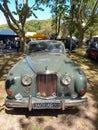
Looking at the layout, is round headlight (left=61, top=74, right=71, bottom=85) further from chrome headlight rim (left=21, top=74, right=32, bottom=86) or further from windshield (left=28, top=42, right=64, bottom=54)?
windshield (left=28, top=42, right=64, bottom=54)

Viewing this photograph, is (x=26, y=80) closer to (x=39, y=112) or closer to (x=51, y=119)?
(x=39, y=112)

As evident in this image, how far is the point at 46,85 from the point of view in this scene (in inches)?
224

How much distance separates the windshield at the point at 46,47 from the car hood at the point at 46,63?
18.1 inches

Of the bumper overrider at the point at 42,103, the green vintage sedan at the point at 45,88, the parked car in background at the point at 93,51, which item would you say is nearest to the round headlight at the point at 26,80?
the green vintage sedan at the point at 45,88

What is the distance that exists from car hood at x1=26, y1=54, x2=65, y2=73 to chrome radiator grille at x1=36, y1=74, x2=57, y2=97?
0.62 feet

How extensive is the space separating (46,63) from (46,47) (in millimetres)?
1863

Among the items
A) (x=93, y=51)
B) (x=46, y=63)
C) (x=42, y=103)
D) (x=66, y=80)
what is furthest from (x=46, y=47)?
(x=93, y=51)

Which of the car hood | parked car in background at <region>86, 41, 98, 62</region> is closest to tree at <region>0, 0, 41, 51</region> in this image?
parked car in background at <region>86, 41, 98, 62</region>

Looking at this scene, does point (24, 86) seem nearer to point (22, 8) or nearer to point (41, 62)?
point (41, 62)

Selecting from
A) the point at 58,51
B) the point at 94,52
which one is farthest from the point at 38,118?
the point at 94,52

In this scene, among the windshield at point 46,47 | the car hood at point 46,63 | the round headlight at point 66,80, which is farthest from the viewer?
the windshield at point 46,47

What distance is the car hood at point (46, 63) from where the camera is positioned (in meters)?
5.90

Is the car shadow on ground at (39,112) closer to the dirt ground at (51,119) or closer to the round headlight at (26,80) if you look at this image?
the dirt ground at (51,119)

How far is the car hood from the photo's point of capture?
19.3 ft
